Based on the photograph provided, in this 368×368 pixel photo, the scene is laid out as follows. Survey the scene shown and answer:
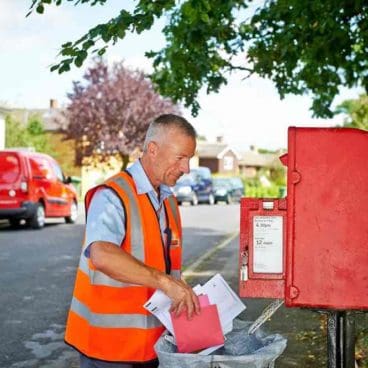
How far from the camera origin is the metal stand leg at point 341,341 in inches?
107

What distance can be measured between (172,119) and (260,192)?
39.7 m

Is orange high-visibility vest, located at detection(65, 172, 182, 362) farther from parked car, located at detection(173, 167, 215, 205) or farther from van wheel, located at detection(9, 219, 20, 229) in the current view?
parked car, located at detection(173, 167, 215, 205)

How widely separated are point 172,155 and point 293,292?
84 cm

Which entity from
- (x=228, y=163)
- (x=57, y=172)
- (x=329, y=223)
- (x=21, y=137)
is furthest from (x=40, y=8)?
(x=228, y=163)

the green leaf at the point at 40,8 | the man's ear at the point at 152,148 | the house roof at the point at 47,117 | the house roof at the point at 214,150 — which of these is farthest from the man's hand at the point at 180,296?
the house roof at the point at 214,150

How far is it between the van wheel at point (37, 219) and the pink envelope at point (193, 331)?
1523 centimetres

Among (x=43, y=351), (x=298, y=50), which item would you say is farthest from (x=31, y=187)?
(x=43, y=351)

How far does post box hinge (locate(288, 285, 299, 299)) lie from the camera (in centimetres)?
252

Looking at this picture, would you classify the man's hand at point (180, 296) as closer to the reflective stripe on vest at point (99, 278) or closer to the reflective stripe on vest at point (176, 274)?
the reflective stripe on vest at point (99, 278)

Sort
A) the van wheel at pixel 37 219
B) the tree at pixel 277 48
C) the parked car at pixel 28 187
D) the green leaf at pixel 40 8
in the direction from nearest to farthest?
the green leaf at pixel 40 8, the tree at pixel 277 48, the parked car at pixel 28 187, the van wheel at pixel 37 219

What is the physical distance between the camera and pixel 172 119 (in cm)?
308

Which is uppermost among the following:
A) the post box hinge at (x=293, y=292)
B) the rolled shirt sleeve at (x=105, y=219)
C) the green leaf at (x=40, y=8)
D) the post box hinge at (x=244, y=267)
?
the green leaf at (x=40, y=8)

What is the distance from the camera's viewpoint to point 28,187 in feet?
57.6

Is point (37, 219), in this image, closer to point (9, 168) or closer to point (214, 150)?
point (9, 168)
